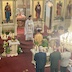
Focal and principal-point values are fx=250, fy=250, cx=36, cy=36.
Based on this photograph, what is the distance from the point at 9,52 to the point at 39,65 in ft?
12.2

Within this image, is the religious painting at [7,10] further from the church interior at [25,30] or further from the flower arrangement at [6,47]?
the flower arrangement at [6,47]

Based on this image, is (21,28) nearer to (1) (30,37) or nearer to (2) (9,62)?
(1) (30,37)

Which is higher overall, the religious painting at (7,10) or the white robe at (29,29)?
the religious painting at (7,10)

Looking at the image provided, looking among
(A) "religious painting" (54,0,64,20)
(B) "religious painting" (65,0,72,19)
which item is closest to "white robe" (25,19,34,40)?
(A) "religious painting" (54,0,64,20)

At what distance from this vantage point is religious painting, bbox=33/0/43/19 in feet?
57.0

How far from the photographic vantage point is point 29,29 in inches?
631

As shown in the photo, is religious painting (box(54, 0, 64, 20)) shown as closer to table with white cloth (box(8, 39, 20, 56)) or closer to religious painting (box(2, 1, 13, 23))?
religious painting (box(2, 1, 13, 23))

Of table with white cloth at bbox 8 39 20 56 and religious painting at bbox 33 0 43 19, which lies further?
religious painting at bbox 33 0 43 19

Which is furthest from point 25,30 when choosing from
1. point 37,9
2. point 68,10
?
point 68,10

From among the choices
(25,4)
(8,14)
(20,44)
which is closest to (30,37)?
(20,44)

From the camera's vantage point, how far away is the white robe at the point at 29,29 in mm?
15828

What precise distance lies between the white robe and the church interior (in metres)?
0.19

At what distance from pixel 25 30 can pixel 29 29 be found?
0.31 meters

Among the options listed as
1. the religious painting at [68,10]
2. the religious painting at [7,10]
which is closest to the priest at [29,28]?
the religious painting at [7,10]
